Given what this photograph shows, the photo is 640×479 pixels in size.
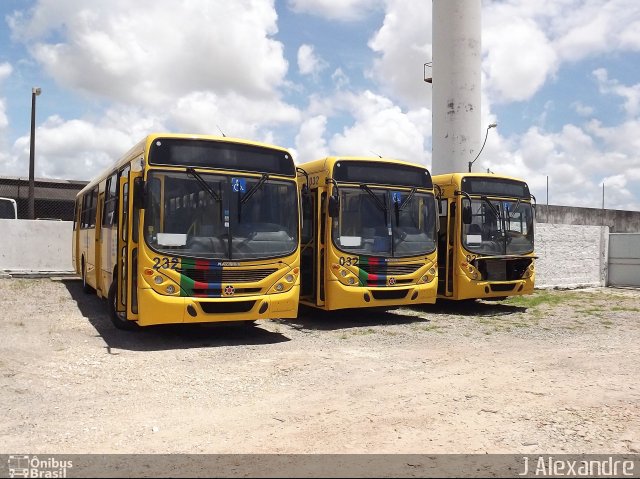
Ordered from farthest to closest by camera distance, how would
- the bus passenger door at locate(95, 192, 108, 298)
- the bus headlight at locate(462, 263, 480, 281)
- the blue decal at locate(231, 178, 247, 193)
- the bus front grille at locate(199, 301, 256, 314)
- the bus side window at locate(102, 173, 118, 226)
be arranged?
the bus headlight at locate(462, 263, 480, 281) → the bus passenger door at locate(95, 192, 108, 298) → the bus side window at locate(102, 173, 118, 226) → the blue decal at locate(231, 178, 247, 193) → the bus front grille at locate(199, 301, 256, 314)

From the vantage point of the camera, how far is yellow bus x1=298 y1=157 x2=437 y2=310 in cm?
1015

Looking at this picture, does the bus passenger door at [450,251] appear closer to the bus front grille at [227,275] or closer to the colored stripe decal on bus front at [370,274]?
the colored stripe decal on bus front at [370,274]

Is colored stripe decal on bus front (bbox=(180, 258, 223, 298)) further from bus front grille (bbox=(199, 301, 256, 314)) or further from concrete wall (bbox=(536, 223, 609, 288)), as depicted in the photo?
concrete wall (bbox=(536, 223, 609, 288))

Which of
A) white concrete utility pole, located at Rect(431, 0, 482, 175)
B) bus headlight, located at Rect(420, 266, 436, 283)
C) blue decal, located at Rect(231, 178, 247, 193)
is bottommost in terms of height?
bus headlight, located at Rect(420, 266, 436, 283)

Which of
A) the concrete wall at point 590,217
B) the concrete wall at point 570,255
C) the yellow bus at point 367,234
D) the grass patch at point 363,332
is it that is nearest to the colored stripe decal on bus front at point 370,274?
the yellow bus at point 367,234

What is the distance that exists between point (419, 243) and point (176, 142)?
194 inches

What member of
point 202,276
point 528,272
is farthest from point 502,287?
point 202,276

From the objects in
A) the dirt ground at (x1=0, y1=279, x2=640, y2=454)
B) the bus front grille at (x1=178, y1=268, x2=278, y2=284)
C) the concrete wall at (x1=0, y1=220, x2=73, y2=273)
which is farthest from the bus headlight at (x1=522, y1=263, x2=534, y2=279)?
the concrete wall at (x1=0, y1=220, x2=73, y2=273)

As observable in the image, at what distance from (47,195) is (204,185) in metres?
26.2

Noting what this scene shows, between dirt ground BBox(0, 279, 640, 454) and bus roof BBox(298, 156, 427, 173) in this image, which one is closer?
dirt ground BBox(0, 279, 640, 454)

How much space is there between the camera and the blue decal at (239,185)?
8430mm

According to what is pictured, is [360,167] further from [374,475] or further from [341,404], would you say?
[374,475]

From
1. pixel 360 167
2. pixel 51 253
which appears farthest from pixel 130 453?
pixel 51 253

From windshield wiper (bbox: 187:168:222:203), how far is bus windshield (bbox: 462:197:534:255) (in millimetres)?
5726
